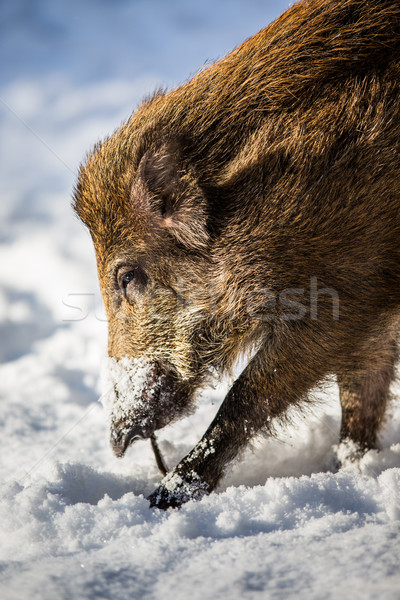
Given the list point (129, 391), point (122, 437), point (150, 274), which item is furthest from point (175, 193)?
point (122, 437)

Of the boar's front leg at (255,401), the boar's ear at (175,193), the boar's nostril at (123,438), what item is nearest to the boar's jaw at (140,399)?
the boar's nostril at (123,438)

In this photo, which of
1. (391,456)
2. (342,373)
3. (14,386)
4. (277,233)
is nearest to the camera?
(277,233)

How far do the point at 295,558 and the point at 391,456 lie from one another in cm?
156

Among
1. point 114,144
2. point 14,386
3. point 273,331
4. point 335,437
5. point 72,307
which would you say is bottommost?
point 335,437

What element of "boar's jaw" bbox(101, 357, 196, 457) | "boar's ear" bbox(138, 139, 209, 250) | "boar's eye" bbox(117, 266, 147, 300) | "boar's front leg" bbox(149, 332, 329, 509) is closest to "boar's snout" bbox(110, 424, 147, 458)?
"boar's jaw" bbox(101, 357, 196, 457)

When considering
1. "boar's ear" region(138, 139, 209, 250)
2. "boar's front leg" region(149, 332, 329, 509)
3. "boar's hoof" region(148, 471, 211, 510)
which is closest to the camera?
"boar's hoof" region(148, 471, 211, 510)

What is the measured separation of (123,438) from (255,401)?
795 millimetres

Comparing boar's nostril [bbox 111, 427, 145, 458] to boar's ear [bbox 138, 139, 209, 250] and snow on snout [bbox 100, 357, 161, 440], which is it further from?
boar's ear [bbox 138, 139, 209, 250]

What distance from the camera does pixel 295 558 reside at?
177cm

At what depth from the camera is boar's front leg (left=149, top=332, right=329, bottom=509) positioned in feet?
8.90

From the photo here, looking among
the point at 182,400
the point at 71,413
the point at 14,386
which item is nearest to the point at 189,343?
the point at 182,400

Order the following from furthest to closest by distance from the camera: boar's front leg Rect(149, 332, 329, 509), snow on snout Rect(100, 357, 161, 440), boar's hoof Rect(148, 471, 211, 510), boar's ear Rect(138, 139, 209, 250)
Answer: snow on snout Rect(100, 357, 161, 440) → boar's ear Rect(138, 139, 209, 250) → boar's front leg Rect(149, 332, 329, 509) → boar's hoof Rect(148, 471, 211, 510)

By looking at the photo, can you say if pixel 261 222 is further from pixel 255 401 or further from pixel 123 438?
pixel 123 438

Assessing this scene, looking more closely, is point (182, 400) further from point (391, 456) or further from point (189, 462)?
point (391, 456)
